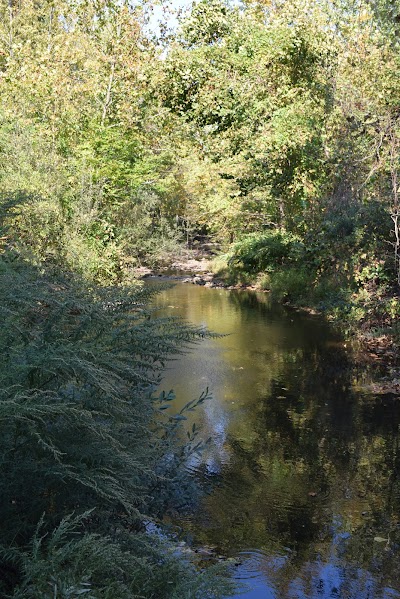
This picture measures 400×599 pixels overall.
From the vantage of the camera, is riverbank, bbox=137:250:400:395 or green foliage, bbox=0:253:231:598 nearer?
green foliage, bbox=0:253:231:598

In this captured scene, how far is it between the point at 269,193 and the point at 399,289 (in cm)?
1079

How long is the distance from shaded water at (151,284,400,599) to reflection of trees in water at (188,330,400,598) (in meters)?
0.01

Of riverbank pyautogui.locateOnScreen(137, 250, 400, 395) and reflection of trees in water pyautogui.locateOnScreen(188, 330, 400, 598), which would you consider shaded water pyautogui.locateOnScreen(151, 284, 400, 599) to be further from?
riverbank pyautogui.locateOnScreen(137, 250, 400, 395)

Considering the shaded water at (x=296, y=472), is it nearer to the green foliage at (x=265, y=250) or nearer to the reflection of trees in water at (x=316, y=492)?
the reflection of trees in water at (x=316, y=492)

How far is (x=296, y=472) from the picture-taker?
737 cm

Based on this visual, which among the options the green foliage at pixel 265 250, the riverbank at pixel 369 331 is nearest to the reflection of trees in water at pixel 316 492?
the riverbank at pixel 369 331

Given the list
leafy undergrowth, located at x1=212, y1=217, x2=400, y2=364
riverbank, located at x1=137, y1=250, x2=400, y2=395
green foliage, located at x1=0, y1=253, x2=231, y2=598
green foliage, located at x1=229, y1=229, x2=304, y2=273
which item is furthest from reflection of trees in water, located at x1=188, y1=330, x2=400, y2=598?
green foliage, located at x1=229, y1=229, x2=304, y2=273

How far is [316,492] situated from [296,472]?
57 centimetres

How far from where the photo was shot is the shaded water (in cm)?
536

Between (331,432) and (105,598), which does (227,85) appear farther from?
(105,598)

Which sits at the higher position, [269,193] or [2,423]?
[269,193]

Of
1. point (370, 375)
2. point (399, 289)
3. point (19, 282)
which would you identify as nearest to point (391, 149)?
point (399, 289)

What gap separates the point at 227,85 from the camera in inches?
893

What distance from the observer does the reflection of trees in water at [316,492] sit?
5363 millimetres
